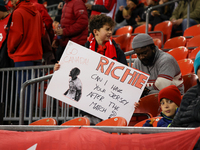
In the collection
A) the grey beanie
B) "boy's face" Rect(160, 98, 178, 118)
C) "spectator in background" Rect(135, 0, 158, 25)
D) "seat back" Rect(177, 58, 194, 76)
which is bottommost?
"boy's face" Rect(160, 98, 178, 118)

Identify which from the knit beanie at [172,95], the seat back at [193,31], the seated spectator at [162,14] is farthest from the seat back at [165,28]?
the knit beanie at [172,95]

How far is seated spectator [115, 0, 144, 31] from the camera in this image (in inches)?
373

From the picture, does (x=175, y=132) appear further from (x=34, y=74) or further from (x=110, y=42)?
(x=34, y=74)

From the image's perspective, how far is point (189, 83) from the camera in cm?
471

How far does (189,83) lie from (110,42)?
128cm

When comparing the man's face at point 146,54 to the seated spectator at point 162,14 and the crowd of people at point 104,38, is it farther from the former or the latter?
the seated spectator at point 162,14

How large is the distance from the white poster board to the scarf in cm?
21

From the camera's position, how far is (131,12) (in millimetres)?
9656

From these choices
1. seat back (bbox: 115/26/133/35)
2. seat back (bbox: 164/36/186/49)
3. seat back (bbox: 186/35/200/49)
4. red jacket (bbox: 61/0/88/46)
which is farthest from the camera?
seat back (bbox: 115/26/133/35)

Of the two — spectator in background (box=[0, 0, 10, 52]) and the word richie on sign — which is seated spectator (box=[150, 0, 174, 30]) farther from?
the word richie on sign

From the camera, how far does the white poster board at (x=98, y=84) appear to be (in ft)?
12.7

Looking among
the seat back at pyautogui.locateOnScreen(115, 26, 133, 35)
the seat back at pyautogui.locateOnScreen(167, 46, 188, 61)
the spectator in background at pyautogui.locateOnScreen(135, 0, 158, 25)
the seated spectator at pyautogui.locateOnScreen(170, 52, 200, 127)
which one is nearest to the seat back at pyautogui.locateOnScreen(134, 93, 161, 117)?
the seated spectator at pyautogui.locateOnScreen(170, 52, 200, 127)

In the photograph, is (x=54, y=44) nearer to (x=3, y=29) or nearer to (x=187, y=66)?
(x=3, y=29)

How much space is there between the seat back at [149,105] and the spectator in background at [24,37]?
97.1 inches
